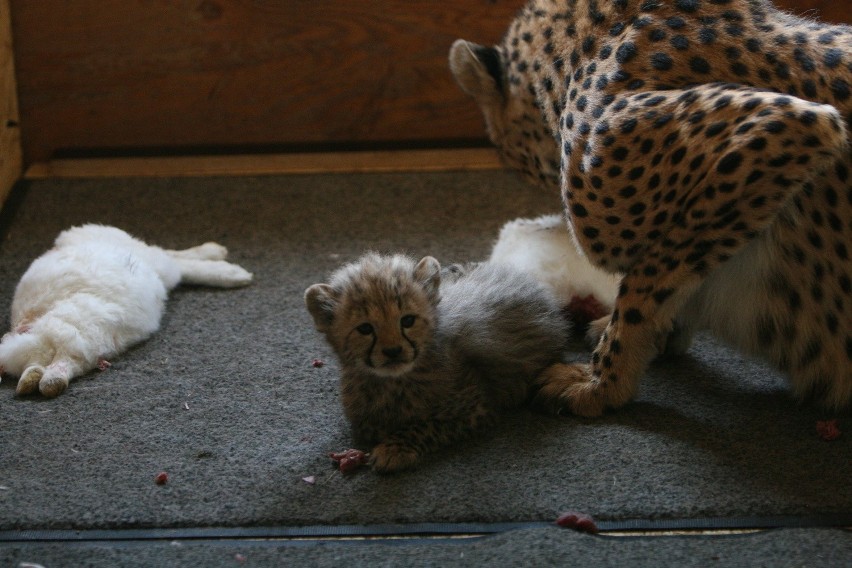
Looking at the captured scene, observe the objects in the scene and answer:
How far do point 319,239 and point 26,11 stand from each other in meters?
1.57

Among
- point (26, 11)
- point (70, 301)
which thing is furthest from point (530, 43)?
point (26, 11)

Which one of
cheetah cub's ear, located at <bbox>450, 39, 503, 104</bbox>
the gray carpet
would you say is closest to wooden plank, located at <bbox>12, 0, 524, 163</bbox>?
the gray carpet

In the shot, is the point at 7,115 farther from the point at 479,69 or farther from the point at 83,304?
the point at 479,69

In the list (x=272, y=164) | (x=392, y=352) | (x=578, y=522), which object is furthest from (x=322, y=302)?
(x=272, y=164)

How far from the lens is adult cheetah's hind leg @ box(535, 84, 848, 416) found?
2.37 metres

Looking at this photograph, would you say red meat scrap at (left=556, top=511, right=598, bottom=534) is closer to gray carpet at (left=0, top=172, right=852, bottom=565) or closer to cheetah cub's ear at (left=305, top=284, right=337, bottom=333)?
gray carpet at (left=0, top=172, right=852, bottom=565)

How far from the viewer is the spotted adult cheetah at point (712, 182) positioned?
2.41 m

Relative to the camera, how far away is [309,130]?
449cm

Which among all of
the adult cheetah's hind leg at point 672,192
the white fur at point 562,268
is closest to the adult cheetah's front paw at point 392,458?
the adult cheetah's hind leg at point 672,192

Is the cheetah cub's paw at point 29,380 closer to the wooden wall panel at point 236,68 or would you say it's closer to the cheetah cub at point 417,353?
the cheetah cub at point 417,353

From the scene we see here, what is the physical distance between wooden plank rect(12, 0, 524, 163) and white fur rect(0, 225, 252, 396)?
1.11m

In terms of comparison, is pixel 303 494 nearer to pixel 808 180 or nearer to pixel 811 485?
pixel 811 485

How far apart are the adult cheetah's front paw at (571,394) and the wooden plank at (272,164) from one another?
1738 millimetres

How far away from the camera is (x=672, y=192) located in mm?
2488
